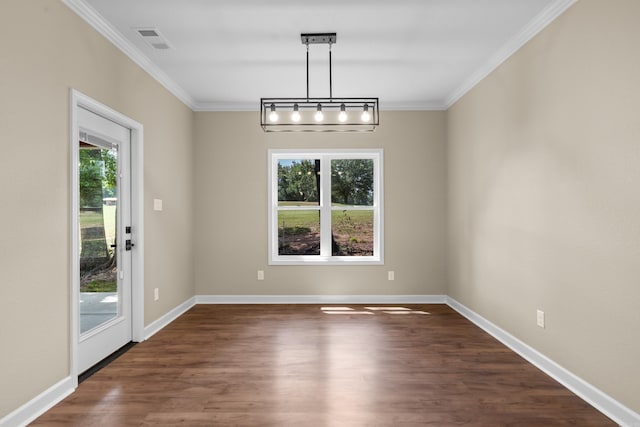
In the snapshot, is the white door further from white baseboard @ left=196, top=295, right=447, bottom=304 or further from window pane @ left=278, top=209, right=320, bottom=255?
window pane @ left=278, top=209, right=320, bottom=255

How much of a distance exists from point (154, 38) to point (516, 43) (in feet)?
10.2

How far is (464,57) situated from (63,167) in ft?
11.7

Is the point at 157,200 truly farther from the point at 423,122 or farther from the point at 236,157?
the point at 423,122

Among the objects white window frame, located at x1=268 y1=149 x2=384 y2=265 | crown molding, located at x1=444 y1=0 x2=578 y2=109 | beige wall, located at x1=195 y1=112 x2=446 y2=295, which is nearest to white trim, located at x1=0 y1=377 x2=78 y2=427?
beige wall, located at x1=195 y1=112 x2=446 y2=295

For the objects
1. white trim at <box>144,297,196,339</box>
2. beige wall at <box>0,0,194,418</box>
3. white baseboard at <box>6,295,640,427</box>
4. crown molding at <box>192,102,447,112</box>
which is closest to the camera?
beige wall at <box>0,0,194,418</box>

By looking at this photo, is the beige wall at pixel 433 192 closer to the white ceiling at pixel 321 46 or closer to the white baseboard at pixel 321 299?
the white baseboard at pixel 321 299

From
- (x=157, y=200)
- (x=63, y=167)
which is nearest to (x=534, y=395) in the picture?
(x=63, y=167)

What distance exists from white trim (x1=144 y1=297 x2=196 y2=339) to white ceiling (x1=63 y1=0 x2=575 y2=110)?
8.44 feet

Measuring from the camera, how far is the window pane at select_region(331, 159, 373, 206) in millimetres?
5348

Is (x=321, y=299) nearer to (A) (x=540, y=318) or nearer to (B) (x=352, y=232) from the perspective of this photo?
(B) (x=352, y=232)

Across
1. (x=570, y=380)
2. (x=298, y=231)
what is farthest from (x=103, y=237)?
(x=570, y=380)

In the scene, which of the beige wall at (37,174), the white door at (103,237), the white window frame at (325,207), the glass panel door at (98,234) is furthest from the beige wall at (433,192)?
the glass panel door at (98,234)

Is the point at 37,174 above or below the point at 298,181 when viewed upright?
below

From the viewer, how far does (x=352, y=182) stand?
5.36m
